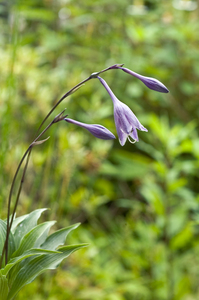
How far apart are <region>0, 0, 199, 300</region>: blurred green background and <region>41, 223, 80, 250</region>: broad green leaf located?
0.05 metres

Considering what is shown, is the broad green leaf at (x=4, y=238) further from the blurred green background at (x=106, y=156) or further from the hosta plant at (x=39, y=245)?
the blurred green background at (x=106, y=156)

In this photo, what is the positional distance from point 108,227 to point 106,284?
704 millimetres

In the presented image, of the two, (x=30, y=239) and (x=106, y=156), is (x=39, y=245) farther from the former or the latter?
(x=106, y=156)

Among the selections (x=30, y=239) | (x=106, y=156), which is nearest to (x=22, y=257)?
(x=30, y=239)

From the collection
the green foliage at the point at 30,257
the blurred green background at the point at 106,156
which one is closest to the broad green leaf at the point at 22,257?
the green foliage at the point at 30,257

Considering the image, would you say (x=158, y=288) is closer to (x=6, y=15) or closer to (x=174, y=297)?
(x=174, y=297)

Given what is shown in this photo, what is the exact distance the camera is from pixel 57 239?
1.97 feet

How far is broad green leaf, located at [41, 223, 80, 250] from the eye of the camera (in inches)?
23.2

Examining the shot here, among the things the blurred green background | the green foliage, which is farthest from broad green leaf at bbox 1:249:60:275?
the blurred green background

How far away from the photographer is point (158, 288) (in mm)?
1306

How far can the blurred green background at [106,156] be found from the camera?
1.21m

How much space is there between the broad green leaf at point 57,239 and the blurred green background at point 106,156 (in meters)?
0.05

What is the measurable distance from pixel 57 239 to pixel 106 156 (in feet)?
4.09

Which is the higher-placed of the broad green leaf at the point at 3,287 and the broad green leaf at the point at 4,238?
the broad green leaf at the point at 4,238
